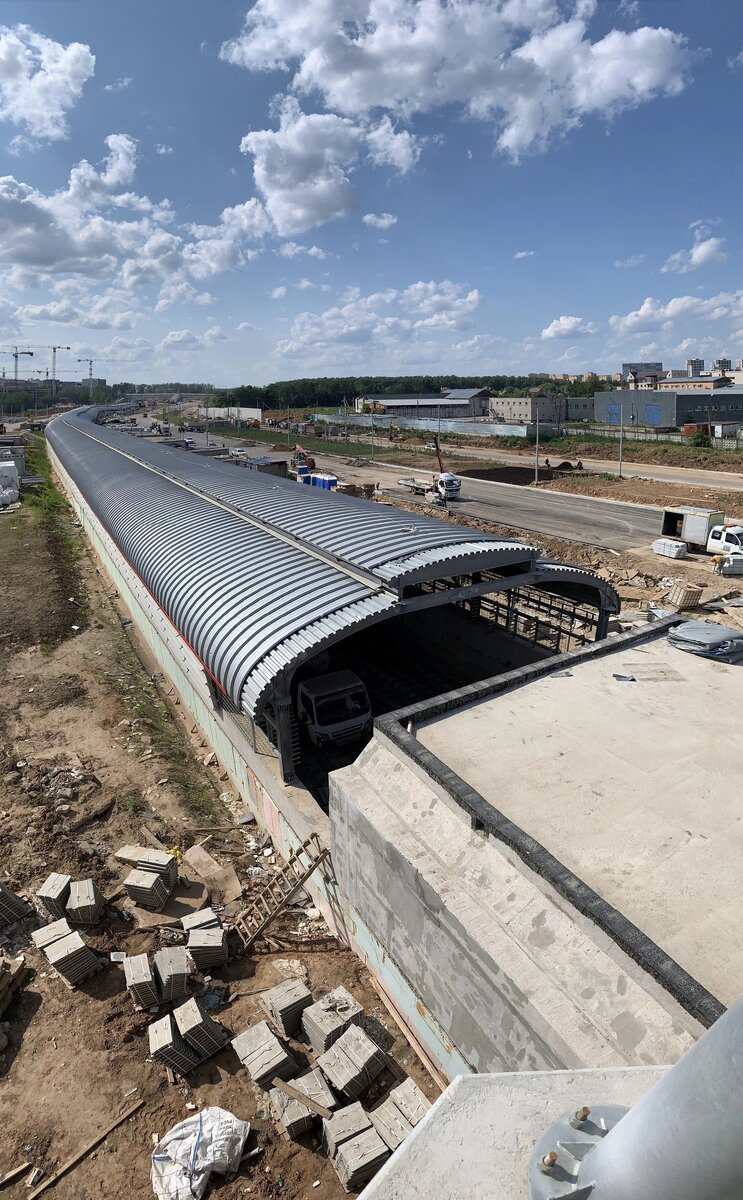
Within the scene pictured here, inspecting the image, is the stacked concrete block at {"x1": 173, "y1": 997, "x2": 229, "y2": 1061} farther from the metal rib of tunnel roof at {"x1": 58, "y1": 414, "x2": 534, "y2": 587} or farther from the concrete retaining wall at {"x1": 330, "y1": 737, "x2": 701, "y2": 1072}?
the metal rib of tunnel roof at {"x1": 58, "y1": 414, "x2": 534, "y2": 587}

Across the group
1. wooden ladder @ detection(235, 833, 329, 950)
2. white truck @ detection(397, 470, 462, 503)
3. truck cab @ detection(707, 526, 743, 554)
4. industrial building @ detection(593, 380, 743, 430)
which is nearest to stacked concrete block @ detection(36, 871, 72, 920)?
wooden ladder @ detection(235, 833, 329, 950)

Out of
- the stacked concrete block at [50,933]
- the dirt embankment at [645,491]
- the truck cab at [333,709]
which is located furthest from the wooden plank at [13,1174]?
the dirt embankment at [645,491]

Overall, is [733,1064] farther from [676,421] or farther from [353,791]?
[676,421]

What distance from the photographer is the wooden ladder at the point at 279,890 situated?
40.1 feet

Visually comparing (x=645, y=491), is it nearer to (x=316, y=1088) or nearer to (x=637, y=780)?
(x=637, y=780)

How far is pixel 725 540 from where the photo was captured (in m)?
35.3

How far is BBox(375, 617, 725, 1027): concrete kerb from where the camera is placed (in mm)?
6715

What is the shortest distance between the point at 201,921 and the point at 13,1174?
4127 mm

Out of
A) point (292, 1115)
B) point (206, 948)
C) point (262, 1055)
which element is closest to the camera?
point (292, 1115)

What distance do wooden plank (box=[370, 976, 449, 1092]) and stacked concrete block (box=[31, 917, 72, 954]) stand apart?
18.1 ft

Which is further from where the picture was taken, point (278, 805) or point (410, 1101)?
point (278, 805)

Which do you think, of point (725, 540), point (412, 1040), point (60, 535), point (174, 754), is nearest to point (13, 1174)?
point (412, 1040)

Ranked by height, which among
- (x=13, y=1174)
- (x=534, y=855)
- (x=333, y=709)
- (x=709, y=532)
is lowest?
(x=13, y=1174)

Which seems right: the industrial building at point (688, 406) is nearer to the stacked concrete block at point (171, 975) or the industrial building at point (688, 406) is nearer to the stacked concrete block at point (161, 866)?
the stacked concrete block at point (161, 866)
